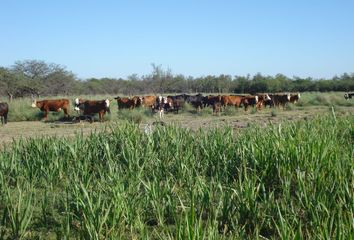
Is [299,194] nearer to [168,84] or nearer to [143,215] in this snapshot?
[143,215]

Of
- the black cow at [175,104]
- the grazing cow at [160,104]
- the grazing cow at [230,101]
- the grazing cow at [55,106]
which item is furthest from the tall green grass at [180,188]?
the grazing cow at [230,101]

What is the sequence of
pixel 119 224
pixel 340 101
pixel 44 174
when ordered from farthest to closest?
pixel 340 101
pixel 44 174
pixel 119 224

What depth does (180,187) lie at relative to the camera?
515cm

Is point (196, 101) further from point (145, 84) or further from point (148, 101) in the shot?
point (145, 84)

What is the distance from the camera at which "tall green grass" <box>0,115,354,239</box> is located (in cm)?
374

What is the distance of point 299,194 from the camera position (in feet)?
13.8

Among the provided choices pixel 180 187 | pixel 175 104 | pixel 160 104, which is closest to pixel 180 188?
pixel 180 187

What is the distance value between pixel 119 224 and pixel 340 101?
2689cm

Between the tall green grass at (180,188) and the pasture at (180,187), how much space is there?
0.01 m

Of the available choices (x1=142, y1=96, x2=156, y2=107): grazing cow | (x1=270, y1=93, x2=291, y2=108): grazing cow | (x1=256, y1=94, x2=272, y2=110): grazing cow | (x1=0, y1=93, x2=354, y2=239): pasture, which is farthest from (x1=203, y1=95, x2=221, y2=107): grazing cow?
(x1=0, y1=93, x2=354, y2=239): pasture

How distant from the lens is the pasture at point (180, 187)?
3748mm

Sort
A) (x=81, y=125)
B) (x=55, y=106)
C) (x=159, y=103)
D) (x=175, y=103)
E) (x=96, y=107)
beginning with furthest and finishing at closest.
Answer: (x=175, y=103) → (x=159, y=103) → (x=55, y=106) → (x=96, y=107) → (x=81, y=125)

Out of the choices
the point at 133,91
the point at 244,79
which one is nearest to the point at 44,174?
the point at 133,91

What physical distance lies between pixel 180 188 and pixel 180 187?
0.02 meters
